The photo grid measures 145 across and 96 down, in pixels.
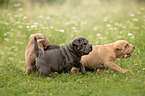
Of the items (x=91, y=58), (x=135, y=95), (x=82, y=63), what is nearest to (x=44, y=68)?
(x=82, y=63)

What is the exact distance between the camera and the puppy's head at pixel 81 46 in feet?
16.9

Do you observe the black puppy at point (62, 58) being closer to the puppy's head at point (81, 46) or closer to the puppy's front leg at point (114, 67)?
the puppy's head at point (81, 46)

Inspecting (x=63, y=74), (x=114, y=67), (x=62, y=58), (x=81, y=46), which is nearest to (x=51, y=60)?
(x=62, y=58)

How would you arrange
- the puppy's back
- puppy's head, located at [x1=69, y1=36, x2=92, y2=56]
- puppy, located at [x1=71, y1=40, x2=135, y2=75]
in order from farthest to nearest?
puppy, located at [x1=71, y1=40, x2=135, y2=75], the puppy's back, puppy's head, located at [x1=69, y1=36, x2=92, y2=56]

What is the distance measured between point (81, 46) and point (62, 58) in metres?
0.70

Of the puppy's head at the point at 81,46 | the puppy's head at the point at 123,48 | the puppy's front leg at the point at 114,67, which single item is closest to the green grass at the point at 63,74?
the puppy's front leg at the point at 114,67

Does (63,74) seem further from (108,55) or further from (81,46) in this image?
(108,55)

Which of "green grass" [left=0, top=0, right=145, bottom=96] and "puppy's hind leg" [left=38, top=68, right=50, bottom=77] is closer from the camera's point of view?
"green grass" [left=0, top=0, right=145, bottom=96]

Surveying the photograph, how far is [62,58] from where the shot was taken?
543cm

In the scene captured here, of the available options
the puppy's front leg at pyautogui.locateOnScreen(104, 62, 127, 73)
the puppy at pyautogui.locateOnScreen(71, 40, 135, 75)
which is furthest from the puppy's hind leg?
the puppy's front leg at pyautogui.locateOnScreen(104, 62, 127, 73)

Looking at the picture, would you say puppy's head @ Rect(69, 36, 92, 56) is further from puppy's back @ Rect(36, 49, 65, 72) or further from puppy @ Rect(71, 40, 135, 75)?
puppy @ Rect(71, 40, 135, 75)

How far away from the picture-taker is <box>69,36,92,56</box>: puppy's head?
16.9 ft

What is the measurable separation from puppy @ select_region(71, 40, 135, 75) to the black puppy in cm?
49

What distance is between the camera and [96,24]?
1191 cm
